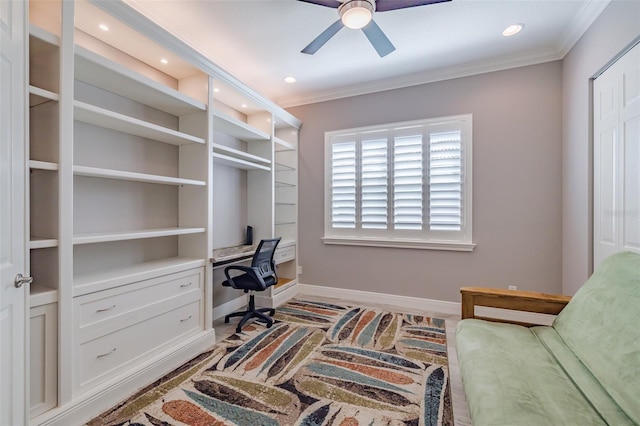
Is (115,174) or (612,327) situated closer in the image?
(612,327)

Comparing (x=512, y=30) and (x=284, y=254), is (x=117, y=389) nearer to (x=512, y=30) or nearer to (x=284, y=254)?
(x=284, y=254)

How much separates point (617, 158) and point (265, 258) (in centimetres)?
315

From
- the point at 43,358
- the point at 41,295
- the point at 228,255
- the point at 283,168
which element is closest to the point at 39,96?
the point at 41,295

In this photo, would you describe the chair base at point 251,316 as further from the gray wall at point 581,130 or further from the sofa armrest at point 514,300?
the gray wall at point 581,130

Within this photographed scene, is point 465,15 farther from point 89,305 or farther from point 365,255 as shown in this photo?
A: point 89,305

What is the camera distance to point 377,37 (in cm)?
216

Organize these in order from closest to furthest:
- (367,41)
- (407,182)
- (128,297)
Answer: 1. (128,297)
2. (367,41)
3. (407,182)

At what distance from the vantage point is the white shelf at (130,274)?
5.60 ft

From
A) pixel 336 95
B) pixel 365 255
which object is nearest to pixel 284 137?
pixel 336 95

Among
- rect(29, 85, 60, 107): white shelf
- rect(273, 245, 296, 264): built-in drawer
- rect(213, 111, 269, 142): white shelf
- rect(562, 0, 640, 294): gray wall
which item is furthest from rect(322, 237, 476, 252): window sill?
rect(29, 85, 60, 107): white shelf

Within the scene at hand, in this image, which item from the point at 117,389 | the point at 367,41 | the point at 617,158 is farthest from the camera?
the point at 367,41
